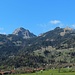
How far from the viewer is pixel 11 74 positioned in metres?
170

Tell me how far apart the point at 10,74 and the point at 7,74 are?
304 cm

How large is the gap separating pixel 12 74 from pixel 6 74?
5.64 metres

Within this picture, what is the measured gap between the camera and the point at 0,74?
540 feet

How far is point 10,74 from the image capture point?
169500mm

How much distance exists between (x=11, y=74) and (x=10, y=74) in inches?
41.0

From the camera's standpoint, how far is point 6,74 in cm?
16988

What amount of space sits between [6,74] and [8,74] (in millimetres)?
1293

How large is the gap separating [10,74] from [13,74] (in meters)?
4.06

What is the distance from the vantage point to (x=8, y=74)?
170250 millimetres

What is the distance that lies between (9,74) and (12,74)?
3.63 m

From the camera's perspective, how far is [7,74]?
563ft

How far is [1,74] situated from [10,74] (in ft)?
22.5

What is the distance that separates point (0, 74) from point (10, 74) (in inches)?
299

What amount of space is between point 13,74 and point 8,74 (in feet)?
18.0
